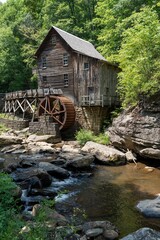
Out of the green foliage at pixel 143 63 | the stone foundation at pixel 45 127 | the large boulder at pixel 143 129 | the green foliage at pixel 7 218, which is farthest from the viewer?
the stone foundation at pixel 45 127

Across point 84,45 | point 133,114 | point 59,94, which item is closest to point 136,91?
point 133,114

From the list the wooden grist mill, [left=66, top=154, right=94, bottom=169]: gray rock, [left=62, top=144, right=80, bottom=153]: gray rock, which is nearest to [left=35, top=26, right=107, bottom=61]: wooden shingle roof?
the wooden grist mill

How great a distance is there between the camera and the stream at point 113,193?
6.67 m

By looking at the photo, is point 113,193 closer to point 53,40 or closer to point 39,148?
point 39,148

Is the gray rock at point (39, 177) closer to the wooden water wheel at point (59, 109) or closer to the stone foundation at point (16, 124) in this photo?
the wooden water wheel at point (59, 109)

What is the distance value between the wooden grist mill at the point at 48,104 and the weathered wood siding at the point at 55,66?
1078mm

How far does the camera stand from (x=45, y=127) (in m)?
19.1

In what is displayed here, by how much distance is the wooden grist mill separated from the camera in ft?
63.7

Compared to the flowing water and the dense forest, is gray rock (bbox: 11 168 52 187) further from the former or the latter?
the dense forest

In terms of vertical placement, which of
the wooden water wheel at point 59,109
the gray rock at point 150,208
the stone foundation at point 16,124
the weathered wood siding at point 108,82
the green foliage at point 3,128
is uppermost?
the weathered wood siding at point 108,82

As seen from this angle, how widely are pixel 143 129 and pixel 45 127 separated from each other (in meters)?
9.17

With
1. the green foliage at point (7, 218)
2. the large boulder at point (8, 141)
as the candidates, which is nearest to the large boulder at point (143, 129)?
the large boulder at point (8, 141)

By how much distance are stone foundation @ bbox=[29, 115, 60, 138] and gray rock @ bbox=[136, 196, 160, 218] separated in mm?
11741

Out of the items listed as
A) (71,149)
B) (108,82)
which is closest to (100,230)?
(71,149)
